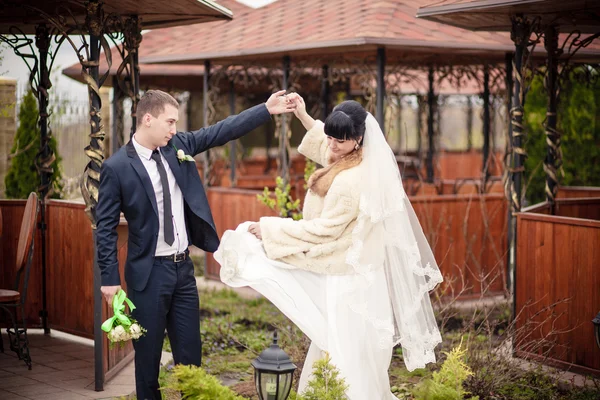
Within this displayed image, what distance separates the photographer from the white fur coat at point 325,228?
16.9 feet

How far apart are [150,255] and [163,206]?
0.97 feet

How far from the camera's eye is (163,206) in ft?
16.5

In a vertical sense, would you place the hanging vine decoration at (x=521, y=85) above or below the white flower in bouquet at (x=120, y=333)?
above

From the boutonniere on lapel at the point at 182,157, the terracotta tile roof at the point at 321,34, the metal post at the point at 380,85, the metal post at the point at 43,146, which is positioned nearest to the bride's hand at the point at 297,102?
the boutonniere on lapel at the point at 182,157

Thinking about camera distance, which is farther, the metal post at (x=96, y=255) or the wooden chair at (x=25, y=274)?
the wooden chair at (x=25, y=274)

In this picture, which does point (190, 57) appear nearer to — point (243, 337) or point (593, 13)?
point (243, 337)

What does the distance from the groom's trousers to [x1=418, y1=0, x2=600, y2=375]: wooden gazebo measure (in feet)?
9.40

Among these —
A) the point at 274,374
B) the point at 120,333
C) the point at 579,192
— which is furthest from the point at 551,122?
the point at 120,333

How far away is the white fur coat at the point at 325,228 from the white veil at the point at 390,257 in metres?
0.07

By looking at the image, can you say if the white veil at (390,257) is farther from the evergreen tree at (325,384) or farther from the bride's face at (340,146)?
the evergreen tree at (325,384)

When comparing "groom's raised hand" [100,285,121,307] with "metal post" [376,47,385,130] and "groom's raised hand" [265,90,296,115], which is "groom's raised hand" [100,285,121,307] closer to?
"groom's raised hand" [265,90,296,115]

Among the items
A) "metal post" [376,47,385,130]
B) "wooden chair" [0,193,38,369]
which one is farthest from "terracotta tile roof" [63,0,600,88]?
"wooden chair" [0,193,38,369]

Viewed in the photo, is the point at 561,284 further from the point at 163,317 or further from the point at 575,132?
the point at 575,132

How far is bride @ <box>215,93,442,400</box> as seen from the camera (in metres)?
5.18
